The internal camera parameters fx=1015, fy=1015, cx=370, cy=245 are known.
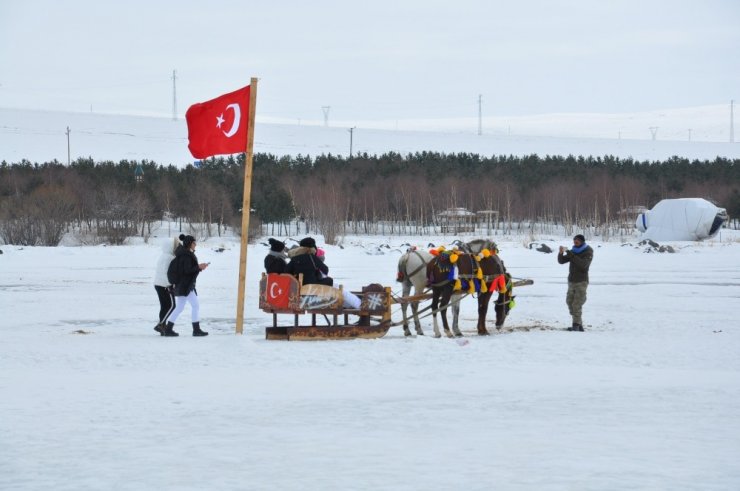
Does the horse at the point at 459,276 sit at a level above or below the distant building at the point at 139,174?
below

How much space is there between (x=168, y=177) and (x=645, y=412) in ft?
220

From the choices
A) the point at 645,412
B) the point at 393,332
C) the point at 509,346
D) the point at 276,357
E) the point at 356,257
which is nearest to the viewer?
the point at 645,412

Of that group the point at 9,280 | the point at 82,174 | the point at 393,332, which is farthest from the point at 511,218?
the point at 393,332

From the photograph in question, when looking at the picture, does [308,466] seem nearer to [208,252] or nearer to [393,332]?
[393,332]

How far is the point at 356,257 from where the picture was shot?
1612 inches

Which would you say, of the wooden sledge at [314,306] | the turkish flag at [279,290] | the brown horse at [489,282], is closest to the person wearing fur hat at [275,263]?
the wooden sledge at [314,306]

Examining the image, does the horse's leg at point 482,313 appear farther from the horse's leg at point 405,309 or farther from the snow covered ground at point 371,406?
the horse's leg at point 405,309

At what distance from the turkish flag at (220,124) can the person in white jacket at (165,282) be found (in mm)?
1474

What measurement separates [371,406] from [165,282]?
6119 mm

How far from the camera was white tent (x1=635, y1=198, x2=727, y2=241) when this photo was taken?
55.3m

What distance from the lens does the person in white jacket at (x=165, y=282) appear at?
14922 mm

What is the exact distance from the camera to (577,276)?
16234 millimetres

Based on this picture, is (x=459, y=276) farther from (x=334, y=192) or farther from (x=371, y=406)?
(x=334, y=192)

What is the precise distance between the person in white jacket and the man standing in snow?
6105 mm
